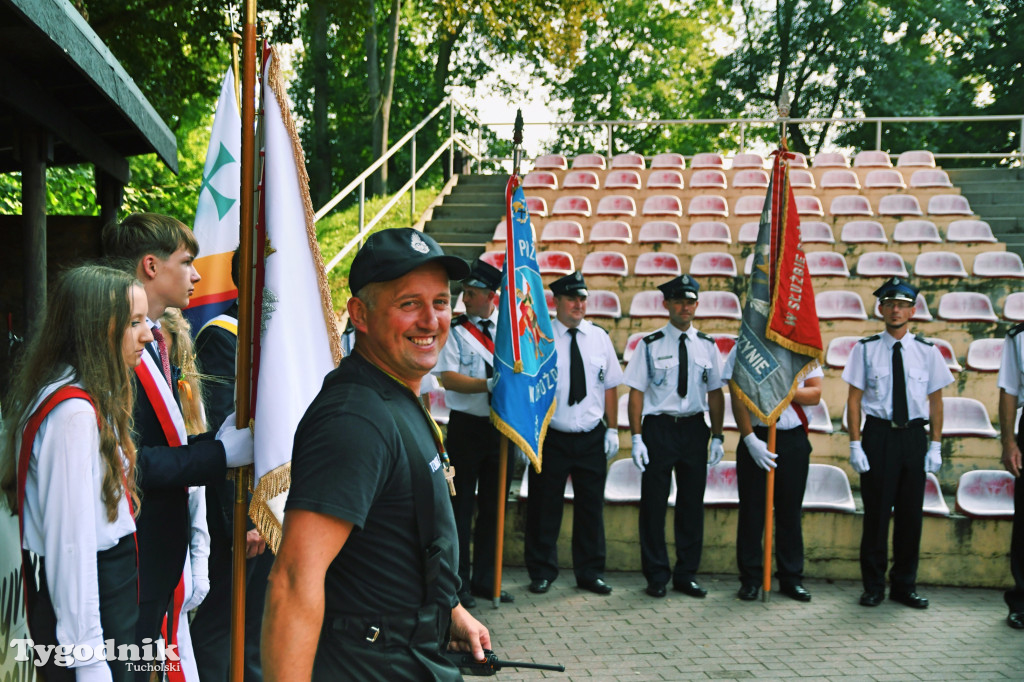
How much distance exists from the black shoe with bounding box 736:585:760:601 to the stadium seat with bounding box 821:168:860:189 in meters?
8.58

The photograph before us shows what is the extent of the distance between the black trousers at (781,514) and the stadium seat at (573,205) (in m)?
6.75

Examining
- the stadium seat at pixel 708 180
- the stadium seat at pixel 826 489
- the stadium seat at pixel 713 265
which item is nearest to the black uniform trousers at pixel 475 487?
the stadium seat at pixel 826 489

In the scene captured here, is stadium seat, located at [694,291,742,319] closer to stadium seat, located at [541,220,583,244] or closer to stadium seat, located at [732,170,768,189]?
stadium seat, located at [541,220,583,244]

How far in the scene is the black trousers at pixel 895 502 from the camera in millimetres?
6094

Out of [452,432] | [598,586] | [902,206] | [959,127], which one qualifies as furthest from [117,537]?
[959,127]

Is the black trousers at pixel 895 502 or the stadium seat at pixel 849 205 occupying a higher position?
the stadium seat at pixel 849 205

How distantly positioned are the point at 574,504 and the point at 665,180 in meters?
8.69

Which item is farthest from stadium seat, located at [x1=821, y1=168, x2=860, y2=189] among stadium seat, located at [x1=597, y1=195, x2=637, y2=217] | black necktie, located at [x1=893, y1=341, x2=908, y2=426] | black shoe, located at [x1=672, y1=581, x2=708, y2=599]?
black shoe, located at [x1=672, y1=581, x2=708, y2=599]

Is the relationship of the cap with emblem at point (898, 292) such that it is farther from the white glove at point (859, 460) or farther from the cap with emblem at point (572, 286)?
the cap with emblem at point (572, 286)

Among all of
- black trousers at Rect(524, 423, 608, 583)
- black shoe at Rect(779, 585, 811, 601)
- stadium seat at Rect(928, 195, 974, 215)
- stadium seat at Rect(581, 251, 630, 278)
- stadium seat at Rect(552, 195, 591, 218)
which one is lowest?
black shoe at Rect(779, 585, 811, 601)

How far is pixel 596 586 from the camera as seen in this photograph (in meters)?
Result: 6.28

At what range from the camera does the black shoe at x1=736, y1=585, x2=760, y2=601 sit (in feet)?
20.4

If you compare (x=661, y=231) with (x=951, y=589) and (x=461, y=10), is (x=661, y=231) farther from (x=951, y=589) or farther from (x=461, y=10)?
(x=461, y=10)

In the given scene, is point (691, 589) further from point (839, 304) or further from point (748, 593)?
point (839, 304)
